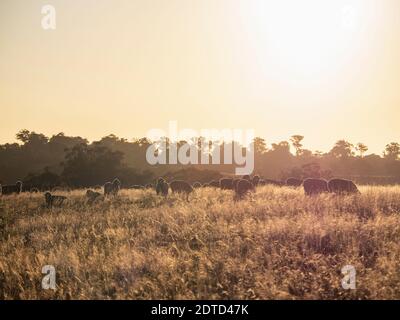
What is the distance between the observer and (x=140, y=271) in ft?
27.1

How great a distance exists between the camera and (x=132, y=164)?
7731cm

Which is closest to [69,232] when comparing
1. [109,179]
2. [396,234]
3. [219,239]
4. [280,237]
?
[219,239]

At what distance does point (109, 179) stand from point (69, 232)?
4198cm

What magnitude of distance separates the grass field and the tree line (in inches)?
1326

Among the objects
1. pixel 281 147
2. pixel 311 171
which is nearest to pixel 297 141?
pixel 281 147

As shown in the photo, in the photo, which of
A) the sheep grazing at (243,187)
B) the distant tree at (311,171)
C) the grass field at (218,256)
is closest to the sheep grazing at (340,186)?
the sheep grazing at (243,187)

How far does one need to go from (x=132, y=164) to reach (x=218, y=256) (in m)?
69.9

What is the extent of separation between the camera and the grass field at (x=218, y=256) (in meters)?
7.19

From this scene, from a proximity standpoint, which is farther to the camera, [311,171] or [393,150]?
[393,150]

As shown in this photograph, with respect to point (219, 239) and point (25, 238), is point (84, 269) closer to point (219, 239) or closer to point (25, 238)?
point (219, 239)

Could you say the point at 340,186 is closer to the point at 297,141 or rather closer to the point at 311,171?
the point at 311,171

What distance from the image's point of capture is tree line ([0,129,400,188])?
52781 millimetres

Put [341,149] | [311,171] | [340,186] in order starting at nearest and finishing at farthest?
[340,186], [311,171], [341,149]

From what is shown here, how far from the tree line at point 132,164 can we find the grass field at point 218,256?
33669 millimetres
